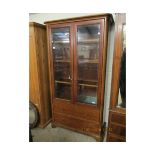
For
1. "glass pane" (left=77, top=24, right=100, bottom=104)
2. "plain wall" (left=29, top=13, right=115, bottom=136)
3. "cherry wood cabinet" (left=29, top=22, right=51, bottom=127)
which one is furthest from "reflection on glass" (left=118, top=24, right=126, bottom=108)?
"cherry wood cabinet" (left=29, top=22, right=51, bottom=127)

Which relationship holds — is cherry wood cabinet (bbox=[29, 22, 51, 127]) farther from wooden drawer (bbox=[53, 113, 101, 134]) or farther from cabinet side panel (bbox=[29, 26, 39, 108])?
wooden drawer (bbox=[53, 113, 101, 134])

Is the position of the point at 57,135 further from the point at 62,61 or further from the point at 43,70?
the point at 62,61

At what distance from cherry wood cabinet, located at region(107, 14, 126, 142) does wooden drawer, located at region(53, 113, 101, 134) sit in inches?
14.1

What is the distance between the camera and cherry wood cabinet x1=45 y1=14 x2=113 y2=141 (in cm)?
162

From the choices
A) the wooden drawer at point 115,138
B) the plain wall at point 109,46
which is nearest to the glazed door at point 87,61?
the plain wall at point 109,46

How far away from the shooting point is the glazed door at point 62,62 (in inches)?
70.6

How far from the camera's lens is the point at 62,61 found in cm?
192

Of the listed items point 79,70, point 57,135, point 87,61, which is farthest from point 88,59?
point 57,135

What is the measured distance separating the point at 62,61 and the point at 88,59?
401mm
